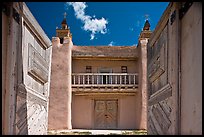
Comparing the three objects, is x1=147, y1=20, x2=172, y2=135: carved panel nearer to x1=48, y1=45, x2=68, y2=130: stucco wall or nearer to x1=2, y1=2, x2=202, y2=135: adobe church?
x1=2, y1=2, x2=202, y2=135: adobe church

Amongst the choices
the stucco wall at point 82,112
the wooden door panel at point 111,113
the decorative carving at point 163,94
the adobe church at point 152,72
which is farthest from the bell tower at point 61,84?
the decorative carving at point 163,94

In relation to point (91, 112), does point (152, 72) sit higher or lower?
higher

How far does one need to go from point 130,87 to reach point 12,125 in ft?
54.3

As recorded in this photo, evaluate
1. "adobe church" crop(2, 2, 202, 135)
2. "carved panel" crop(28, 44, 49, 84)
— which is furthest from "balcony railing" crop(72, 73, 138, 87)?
"carved panel" crop(28, 44, 49, 84)

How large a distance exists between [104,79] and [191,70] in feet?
57.2

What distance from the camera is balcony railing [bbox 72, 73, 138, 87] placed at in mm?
20766

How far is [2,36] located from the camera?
4336 millimetres

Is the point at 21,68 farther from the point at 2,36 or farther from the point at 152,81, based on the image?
the point at 152,81

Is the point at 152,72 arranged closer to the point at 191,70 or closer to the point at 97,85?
the point at 191,70

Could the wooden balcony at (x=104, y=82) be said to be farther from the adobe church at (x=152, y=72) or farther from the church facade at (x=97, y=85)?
the adobe church at (x=152, y=72)

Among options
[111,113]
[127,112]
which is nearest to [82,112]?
[111,113]

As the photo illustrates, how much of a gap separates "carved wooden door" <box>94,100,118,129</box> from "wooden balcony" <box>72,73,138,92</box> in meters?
1.43

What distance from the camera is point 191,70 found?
4160 mm

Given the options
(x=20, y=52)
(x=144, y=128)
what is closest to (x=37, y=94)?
(x=20, y=52)
